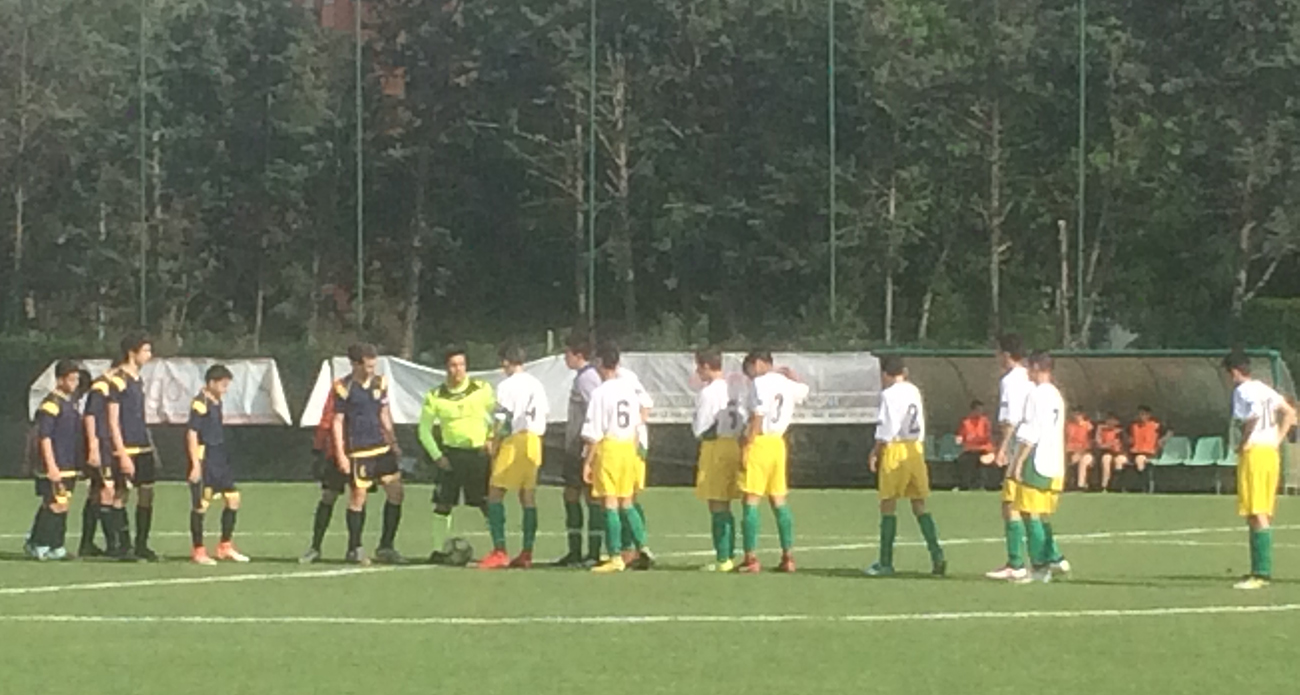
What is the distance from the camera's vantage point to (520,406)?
20.5m

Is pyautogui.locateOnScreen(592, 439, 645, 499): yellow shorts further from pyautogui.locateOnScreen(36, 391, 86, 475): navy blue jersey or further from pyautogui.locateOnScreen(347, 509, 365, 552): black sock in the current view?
pyautogui.locateOnScreen(36, 391, 86, 475): navy blue jersey

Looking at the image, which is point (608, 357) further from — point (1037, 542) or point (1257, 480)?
point (1257, 480)

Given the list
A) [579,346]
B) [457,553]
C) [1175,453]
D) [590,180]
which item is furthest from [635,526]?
[590,180]

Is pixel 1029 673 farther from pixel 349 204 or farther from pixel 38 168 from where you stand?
pixel 38 168

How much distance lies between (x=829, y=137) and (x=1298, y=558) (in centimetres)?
2613

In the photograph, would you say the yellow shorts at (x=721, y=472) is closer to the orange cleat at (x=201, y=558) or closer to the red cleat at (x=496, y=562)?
the red cleat at (x=496, y=562)

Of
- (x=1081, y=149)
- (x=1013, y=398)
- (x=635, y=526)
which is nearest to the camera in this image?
(x=1013, y=398)

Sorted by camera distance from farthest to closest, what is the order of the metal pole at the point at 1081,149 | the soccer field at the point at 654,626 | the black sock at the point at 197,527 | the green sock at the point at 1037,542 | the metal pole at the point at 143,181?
the metal pole at the point at 143,181, the metal pole at the point at 1081,149, the black sock at the point at 197,527, the green sock at the point at 1037,542, the soccer field at the point at 654,626

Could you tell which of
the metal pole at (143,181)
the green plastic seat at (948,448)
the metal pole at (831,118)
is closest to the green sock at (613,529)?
the green plastic seat at (948,448)

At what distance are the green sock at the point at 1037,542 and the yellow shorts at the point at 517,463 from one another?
431 cm

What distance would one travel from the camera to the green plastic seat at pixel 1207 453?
1441 inches

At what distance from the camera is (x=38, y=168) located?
177ft

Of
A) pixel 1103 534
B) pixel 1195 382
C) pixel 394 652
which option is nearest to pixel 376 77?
pixel 1195 382

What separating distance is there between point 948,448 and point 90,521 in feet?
61.0
